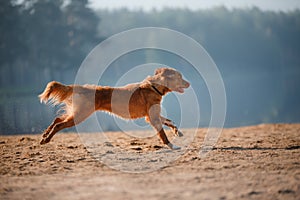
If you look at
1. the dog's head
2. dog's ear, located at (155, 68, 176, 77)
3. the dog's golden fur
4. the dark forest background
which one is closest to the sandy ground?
the dog's golden fur

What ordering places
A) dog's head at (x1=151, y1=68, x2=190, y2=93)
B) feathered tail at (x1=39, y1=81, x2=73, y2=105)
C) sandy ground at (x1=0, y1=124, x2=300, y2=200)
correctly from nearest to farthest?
sandy ground at (x1=0, y1=124, x2=300, y2=200) < feathered tail at (x1=39, y1=81, x2=73, y2=105) < dog's head at (x1=151, y1=68, x2=190, y2=93)

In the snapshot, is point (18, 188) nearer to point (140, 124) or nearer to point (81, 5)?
point (140, 124)

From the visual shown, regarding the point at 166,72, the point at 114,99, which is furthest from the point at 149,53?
the point at 114,99

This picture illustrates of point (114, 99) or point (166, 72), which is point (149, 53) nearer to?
point (166, 72)

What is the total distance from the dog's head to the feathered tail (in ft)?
6.05

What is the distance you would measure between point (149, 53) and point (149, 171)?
56685 millimetres

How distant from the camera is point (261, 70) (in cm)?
7562

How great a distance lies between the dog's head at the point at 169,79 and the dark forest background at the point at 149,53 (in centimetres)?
406

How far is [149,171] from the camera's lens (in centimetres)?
630

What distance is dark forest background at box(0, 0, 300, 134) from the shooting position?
23.0 metres

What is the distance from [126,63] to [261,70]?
2878cm

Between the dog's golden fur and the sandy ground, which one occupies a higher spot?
the dog's golden fur

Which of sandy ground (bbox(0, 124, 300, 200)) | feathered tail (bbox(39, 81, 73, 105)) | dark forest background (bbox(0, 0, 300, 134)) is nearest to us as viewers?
sandy ground (bbox(0, 124, 300, 200))

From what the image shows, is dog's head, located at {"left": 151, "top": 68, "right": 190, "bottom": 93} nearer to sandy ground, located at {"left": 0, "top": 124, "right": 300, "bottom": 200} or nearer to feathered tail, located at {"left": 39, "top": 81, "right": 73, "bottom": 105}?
sandy ground, located at {"left": 0, "top": 124, "right": 300, "bottom": 200}
